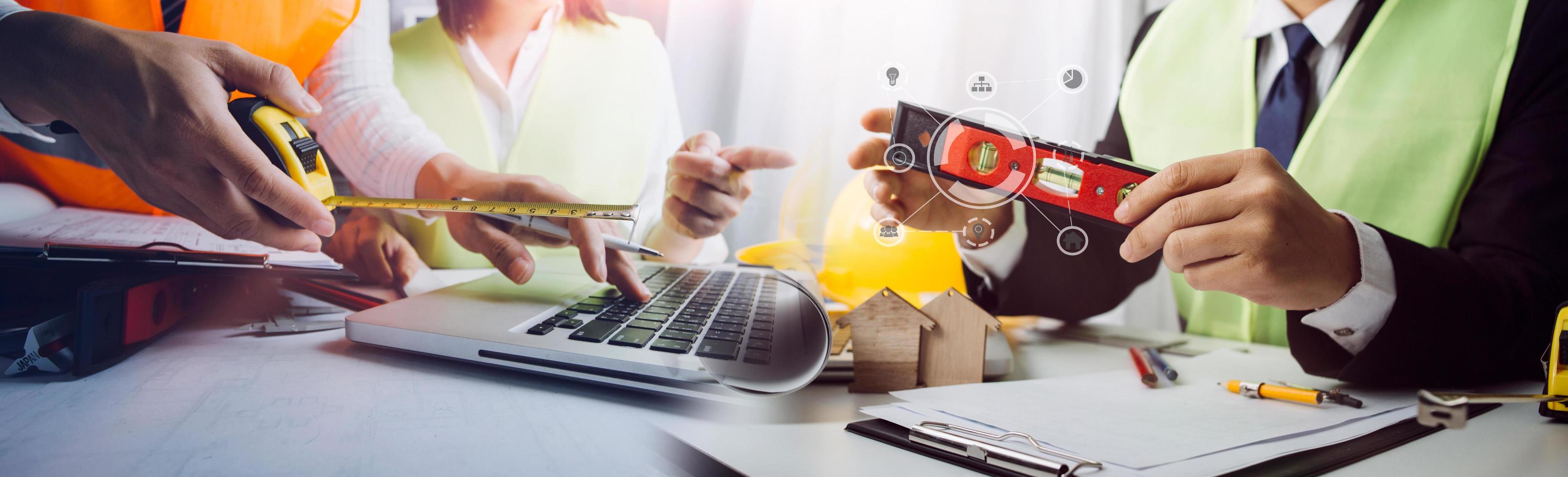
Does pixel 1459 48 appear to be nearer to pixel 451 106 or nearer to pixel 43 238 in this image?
pixel 451 106

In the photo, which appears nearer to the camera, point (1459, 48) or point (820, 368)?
point (820, 368)

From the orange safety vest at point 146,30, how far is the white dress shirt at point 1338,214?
571mm

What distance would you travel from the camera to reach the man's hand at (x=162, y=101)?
0.48 m

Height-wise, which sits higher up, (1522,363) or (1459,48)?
(1459,48)

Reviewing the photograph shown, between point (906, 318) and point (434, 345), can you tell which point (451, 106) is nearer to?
point (434, 345)

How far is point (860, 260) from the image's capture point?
0.57 metres

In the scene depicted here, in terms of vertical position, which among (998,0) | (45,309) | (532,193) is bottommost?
(45,309)

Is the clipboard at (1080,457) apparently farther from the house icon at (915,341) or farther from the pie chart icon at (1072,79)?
the pie chart icon at (1072,79)

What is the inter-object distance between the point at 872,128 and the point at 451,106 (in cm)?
35

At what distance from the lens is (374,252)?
58cm

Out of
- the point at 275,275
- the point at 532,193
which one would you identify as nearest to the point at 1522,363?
the point at 532,193
